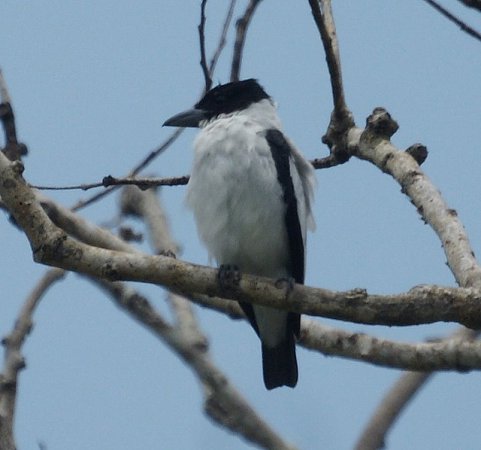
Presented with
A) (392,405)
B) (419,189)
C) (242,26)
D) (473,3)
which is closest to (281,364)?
(392,405)

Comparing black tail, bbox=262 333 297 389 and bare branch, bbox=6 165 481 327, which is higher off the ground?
black tail, bbox=262 333 297 389

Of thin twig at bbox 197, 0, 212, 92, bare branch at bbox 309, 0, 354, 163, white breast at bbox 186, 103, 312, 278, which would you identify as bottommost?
white breast at bbox 186, 103, 312, 278

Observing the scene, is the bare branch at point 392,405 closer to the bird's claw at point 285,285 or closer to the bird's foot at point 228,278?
the bird's claw at point 285,285

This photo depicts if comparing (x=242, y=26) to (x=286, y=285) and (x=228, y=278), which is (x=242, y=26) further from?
(x=286, y=285)

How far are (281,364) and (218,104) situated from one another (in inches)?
63.7

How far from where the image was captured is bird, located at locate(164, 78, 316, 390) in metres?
5.30

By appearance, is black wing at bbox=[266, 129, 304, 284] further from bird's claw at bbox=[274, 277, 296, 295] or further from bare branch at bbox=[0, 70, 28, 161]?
bird's claw at bbox=[274, 277, 296, 295]

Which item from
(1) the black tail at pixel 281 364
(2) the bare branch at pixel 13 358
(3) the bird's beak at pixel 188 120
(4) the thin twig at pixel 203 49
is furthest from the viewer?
(3) the bird's beak at pixel 188 120

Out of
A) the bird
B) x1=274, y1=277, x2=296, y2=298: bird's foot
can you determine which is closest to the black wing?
the bird

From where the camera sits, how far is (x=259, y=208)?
529cm

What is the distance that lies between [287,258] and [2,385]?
5.46 feet

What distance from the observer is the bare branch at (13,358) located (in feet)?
13.8

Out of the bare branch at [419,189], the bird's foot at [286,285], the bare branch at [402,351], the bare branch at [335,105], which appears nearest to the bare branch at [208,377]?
the bare branch at [402,351]

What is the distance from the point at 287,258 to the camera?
18.1 feet
